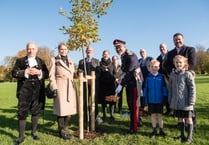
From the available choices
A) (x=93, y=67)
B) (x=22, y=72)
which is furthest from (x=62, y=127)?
(x=93, y=67)

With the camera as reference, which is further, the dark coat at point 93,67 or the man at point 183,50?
the dark coat at point 93,67

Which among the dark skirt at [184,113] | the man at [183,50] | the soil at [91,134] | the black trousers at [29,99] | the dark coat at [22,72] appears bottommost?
the soil at [91,134]

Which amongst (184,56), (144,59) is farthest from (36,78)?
(144,59)

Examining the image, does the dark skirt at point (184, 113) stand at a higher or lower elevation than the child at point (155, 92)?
lower

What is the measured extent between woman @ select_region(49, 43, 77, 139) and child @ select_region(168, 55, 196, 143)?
8.43 ft

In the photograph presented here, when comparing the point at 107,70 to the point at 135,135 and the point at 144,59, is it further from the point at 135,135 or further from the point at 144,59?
the point at 135,135

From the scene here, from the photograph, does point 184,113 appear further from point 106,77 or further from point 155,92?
point 106,77

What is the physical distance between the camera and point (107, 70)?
6941 mm

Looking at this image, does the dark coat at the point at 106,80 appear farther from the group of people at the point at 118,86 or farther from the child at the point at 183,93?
the child at the point at 183,93

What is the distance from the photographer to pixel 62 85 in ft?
16.7

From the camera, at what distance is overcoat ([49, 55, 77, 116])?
501 centimetres

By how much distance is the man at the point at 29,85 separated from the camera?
15.9ft

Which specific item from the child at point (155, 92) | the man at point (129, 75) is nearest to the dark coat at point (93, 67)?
the man at point (129, 75)

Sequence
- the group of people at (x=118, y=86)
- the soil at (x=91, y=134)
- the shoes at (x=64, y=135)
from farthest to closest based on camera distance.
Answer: the soil at (x=91, y=134) < the shoes at (x=64, y=135) < the group of people at (x=118, y=86)
